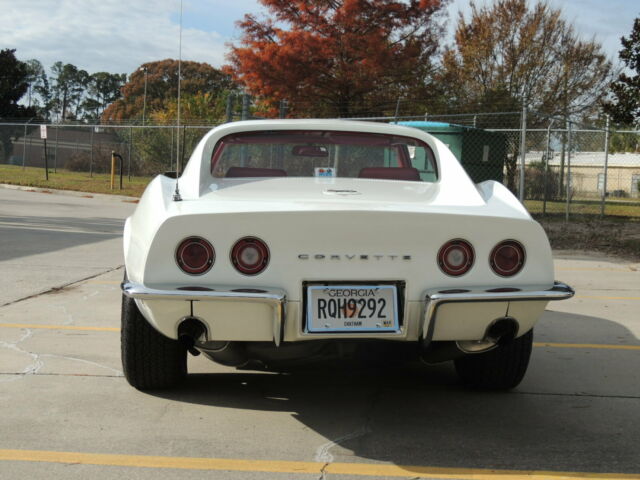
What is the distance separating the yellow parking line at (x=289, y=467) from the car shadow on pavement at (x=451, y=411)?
0.20ft

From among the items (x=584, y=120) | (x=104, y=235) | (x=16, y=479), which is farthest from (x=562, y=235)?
(x=584, y=120)

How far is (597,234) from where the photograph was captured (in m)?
14.1

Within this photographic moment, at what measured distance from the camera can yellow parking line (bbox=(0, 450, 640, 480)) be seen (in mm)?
3164

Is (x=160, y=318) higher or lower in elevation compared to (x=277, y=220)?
lower

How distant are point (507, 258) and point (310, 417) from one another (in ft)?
3.87

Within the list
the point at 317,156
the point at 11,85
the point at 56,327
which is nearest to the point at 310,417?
the point at 317,156

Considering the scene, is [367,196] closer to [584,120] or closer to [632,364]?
[632,364]

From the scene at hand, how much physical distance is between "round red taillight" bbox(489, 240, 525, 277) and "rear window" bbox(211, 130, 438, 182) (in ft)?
3.63

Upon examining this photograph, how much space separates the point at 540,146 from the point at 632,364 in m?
20.3

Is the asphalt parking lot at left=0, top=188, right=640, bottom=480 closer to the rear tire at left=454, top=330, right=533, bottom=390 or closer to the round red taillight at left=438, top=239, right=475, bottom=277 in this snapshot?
the rear tire at left=454, top=330, right=533, bottom=390

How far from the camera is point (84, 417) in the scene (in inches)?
150

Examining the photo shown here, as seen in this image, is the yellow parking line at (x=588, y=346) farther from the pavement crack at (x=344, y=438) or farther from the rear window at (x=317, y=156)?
the pavement crack at (x=344, y=438)

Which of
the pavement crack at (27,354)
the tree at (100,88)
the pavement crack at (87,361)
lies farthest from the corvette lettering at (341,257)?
the tree at (100,88)

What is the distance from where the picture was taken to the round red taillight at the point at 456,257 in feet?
11.5
